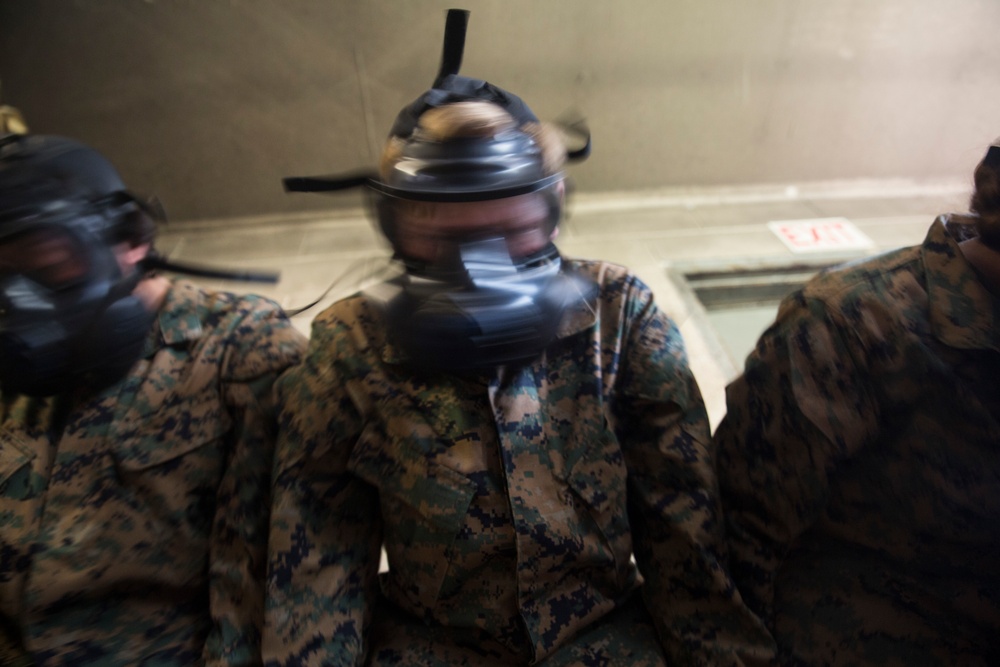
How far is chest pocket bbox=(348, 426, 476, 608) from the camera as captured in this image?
100cm

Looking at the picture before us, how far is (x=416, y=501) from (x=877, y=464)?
78cm

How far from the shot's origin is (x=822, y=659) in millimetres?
1021

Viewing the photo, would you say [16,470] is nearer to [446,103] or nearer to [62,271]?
[62,271]

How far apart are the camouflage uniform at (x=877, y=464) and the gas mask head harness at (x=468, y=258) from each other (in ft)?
1.33

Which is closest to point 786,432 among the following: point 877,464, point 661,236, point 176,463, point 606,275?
point 877,464

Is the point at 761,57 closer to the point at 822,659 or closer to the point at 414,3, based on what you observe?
the point at 414,3

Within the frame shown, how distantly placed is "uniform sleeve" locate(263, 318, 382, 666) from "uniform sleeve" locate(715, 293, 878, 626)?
661 millimetres

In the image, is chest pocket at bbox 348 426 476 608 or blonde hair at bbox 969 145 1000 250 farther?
chest pocket at bbox 348 426 476 608

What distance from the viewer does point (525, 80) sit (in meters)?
2.89

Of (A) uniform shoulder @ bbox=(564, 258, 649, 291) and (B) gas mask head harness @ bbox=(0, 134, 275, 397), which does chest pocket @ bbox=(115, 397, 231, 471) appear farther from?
(A) uniform shoulder @ bbox=(564, 258, 649, 291)

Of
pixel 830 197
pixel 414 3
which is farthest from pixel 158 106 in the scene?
pixel 830 197

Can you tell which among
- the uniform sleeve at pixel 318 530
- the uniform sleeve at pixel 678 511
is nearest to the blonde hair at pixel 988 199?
the uniform sleeve at pixel 678 511

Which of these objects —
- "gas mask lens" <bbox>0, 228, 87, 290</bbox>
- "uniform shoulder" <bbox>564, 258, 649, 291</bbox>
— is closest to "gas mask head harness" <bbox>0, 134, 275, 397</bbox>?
"gas mask lens" <bbox>0, 228, 87, 290</bbox>

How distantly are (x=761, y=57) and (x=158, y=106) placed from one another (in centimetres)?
290
